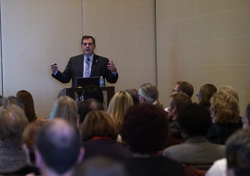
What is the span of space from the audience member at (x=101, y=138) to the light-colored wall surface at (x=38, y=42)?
483cm

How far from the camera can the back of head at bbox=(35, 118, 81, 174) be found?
1.73 meters

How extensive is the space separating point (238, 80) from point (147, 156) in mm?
3407

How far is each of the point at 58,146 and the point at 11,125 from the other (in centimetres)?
89

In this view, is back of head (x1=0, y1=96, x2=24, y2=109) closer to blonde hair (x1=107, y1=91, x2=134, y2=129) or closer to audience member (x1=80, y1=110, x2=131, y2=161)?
blonde hair (x1=107, y1=91, x2=134, y2=129)

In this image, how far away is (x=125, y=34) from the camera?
24.7 ft

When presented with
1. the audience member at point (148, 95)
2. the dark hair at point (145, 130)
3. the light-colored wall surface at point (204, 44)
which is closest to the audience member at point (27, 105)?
the audience member at point (148, 95)

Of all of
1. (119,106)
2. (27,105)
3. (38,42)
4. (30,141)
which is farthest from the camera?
(38,42)

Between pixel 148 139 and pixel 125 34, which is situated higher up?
pixel 125 34

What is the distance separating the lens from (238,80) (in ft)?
17.7

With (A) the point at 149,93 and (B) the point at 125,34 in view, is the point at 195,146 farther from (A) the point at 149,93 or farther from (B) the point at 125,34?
(B) the point at 125,34

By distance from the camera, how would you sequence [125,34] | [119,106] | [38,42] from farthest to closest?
[125,34] < [38,42] < [119,106]

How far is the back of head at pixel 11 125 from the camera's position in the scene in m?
2.51

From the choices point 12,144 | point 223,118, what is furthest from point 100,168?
point 223,118

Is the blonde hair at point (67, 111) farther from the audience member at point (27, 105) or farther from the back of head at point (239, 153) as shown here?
the back of head at point (239, 153)
